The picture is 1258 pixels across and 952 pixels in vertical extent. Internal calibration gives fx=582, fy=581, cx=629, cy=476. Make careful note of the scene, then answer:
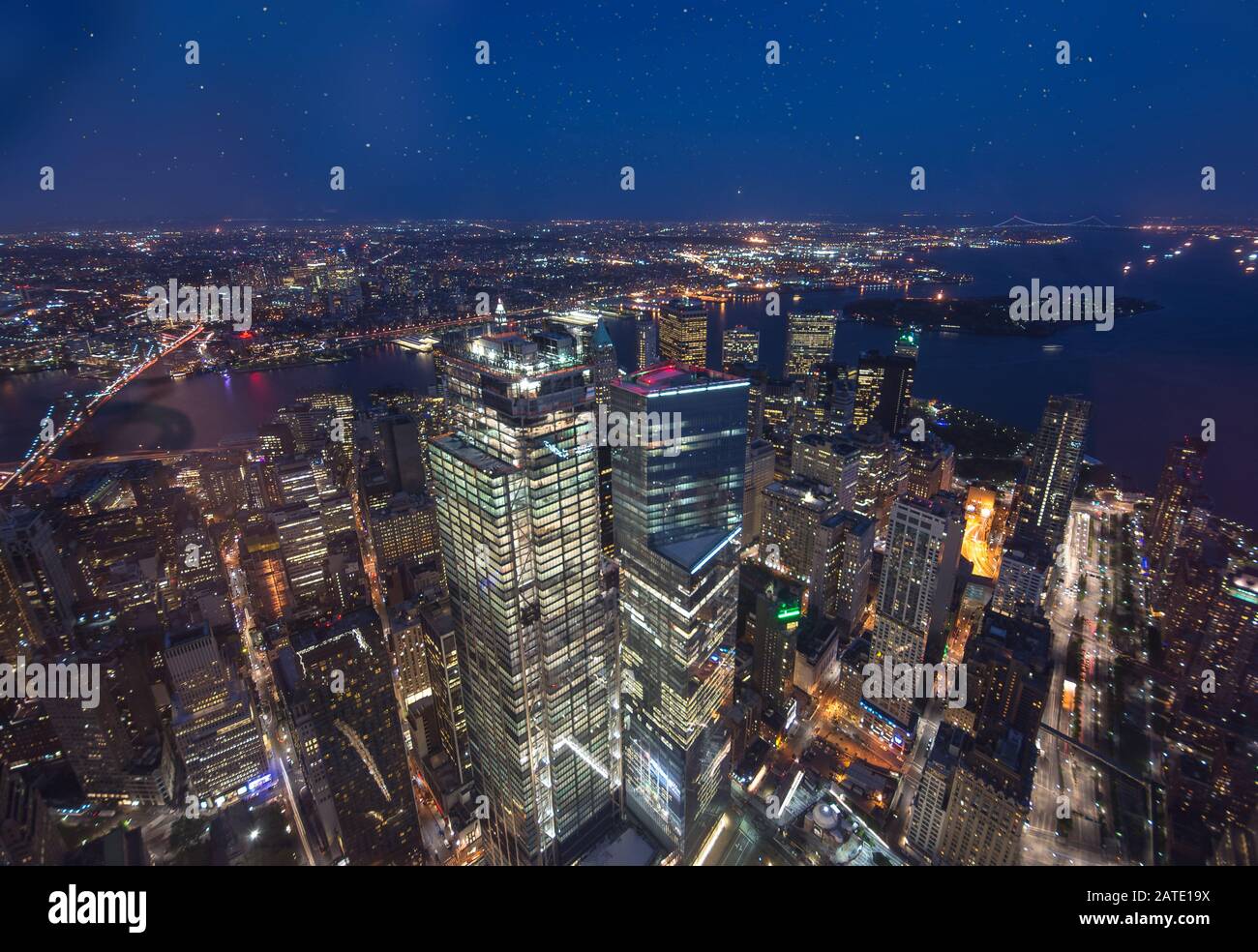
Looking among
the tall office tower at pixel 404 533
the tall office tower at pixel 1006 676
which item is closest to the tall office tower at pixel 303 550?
the tall office tower at pixel 404 533

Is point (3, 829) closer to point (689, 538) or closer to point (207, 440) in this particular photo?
point (689, 538)

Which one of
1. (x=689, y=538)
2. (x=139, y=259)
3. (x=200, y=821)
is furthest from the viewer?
(x=139, y=259)

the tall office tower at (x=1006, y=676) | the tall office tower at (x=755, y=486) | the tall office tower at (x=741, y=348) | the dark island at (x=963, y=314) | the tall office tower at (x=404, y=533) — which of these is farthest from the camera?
the dark island at (x=963, y=314)

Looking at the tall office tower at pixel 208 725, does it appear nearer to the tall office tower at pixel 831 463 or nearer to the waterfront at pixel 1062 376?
the waterfront at pixel 1062 376

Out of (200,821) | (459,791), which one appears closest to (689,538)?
(459,791)

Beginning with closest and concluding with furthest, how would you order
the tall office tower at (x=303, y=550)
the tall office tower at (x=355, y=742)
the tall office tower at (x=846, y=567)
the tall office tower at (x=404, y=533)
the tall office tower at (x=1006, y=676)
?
the tall office tower at (x=355, y=742) → the tall office tower at (x=1006, y=676) → the tall office tower at (x=846, y=567) → the tall office tower at (x=303, y=550) → the tall office tower at (x=404, y=533)
